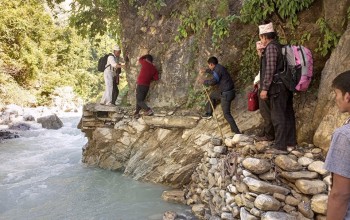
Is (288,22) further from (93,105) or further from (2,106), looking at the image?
(2,106)

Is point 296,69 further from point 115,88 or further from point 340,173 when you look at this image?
point 115,88

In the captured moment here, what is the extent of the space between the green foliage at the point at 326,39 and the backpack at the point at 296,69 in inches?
29.1

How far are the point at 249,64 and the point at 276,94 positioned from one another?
205 centimetres

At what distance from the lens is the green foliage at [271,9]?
17.3 ft

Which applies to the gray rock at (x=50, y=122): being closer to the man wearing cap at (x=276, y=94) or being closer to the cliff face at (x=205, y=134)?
the cliff face at (x=205, y=134)

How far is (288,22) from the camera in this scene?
559cm

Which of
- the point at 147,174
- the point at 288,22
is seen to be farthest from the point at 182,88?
the point at 288,22

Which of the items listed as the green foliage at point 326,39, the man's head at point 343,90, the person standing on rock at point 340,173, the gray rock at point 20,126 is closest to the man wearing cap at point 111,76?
the green foliage at point 326,39

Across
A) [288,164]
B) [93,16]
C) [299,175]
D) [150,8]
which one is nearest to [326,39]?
[288,164]

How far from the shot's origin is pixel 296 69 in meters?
4.50

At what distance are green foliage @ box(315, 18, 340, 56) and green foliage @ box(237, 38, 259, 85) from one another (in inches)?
56.1

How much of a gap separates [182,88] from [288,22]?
3.22m

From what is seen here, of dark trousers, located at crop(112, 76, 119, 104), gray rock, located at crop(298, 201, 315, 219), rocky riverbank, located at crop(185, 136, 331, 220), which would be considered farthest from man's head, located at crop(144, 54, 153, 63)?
gray rock, located at crop(298, 201, 315, 219)

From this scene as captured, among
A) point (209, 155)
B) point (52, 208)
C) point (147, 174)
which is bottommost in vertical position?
point (52, 208)
